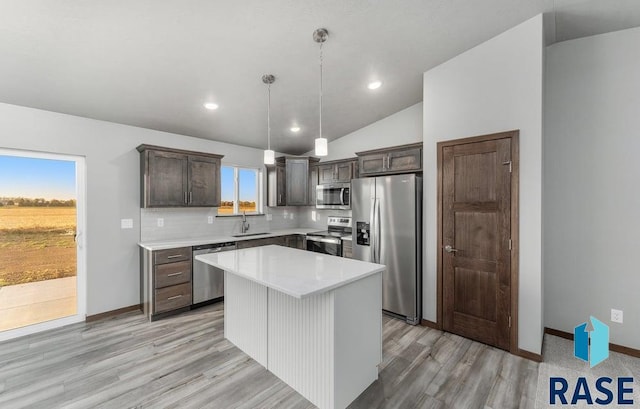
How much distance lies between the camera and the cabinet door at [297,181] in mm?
5098

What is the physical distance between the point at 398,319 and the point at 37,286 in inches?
165

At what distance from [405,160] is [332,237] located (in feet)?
5.36

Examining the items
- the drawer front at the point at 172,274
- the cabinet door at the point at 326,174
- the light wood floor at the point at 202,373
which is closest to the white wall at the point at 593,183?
the light wood floor at the point at 202,373

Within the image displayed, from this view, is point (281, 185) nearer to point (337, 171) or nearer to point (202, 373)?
point (337, 171)

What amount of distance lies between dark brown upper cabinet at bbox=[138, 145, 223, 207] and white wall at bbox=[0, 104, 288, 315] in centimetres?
18

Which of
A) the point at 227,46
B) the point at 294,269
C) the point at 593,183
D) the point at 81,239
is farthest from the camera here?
the point at 81,239

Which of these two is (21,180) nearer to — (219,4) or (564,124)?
(219,4)

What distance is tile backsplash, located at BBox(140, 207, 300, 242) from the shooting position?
12.5 ft

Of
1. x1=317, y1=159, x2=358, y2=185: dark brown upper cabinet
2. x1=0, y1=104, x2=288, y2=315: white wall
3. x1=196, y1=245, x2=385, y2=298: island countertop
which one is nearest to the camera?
x1=196, y1=245, x2=385, y2=298: island countertop

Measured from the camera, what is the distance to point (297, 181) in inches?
201

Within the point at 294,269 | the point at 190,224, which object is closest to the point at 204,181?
the point at 190,224

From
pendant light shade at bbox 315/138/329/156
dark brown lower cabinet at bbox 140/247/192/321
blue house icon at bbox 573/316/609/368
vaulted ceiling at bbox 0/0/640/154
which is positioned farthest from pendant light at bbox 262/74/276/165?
blue house icon at bbox 573/316/609/368

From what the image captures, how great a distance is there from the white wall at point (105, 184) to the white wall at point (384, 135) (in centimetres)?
289

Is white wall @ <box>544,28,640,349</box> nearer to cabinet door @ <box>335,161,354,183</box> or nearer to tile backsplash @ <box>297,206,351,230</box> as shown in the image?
cabinet door @ <box>335,161,354,183</box>
